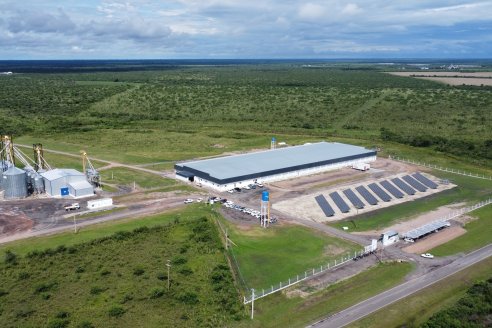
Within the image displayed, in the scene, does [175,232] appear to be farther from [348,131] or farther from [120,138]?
[348,131]

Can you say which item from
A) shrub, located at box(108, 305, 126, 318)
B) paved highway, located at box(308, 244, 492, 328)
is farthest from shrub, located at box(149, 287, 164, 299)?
paved highway, located at box(308, 244, 492, 328)

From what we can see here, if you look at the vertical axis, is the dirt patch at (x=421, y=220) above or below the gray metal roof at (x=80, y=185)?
below

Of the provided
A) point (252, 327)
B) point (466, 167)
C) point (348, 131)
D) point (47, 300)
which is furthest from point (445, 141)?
point (47, 300)

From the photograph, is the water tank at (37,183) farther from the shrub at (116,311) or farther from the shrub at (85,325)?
the shrub at (85,325)

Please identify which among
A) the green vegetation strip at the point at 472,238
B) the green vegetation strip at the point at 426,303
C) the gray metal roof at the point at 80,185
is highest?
the gray metal roof at the point at 80,185

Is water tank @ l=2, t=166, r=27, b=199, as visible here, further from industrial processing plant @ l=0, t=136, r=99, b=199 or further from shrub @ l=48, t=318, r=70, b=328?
shrub @ l=48, t=318, r=70, b=328

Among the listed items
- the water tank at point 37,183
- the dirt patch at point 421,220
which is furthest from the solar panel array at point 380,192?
the water tank at point 37,183

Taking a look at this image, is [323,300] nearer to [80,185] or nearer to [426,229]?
[426,229]

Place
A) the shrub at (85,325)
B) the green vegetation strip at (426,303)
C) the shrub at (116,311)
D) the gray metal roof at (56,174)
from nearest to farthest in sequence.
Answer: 1. the shrub at (85,325)
2. the green vegetation strip at (426,303)
3. the shrub at (116,311)
4. the gray metal roof at (56,174)
